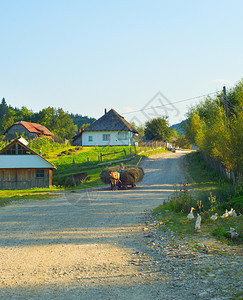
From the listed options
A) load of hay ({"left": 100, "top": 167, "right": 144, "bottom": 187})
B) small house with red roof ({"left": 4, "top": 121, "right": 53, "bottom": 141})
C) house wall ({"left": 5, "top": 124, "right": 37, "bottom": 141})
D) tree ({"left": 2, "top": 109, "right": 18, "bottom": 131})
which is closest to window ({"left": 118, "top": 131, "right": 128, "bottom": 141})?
small house with red roof ({"left": 4, "top": 121, "right": 53, "bottom": 141})

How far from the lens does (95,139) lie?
6238 centimetres

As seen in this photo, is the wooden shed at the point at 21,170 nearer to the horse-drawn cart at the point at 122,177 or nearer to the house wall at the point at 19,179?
the house wall at the point at 19,179

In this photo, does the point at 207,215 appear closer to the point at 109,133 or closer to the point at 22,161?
the point at 22,161

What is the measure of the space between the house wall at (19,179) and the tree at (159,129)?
41.4 meters

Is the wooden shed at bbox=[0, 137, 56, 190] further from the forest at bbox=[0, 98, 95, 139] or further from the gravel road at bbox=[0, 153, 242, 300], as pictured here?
the forest at bbox=[0, 98, 95, 139]

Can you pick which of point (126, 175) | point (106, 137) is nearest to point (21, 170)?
point (126, 175)

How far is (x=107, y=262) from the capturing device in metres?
7.54

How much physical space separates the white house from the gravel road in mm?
48320

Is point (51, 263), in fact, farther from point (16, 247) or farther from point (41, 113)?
point (41, 113)

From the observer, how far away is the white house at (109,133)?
61375 millimetres

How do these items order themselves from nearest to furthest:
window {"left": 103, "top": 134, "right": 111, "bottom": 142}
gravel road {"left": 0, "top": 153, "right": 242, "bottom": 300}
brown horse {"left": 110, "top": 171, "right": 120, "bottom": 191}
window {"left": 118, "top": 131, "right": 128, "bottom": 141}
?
1. gravel road {"left": 0, "top": 153, "right": 242, "bottom": 300}
2. brown horse {"left": 110, "top": 171, "right": 120, "bottom": 191}
3. window {"left": 118, "top": 131, "right": 128, "bottom": 141}
4. window {"left": 103, "top": 134, "right": 111, "bottom": 142}

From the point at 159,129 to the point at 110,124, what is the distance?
14680 mm

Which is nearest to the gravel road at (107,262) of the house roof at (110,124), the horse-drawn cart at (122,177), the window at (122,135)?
the horse-drawn cart at (122,177)

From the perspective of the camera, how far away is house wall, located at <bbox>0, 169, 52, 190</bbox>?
114ft
